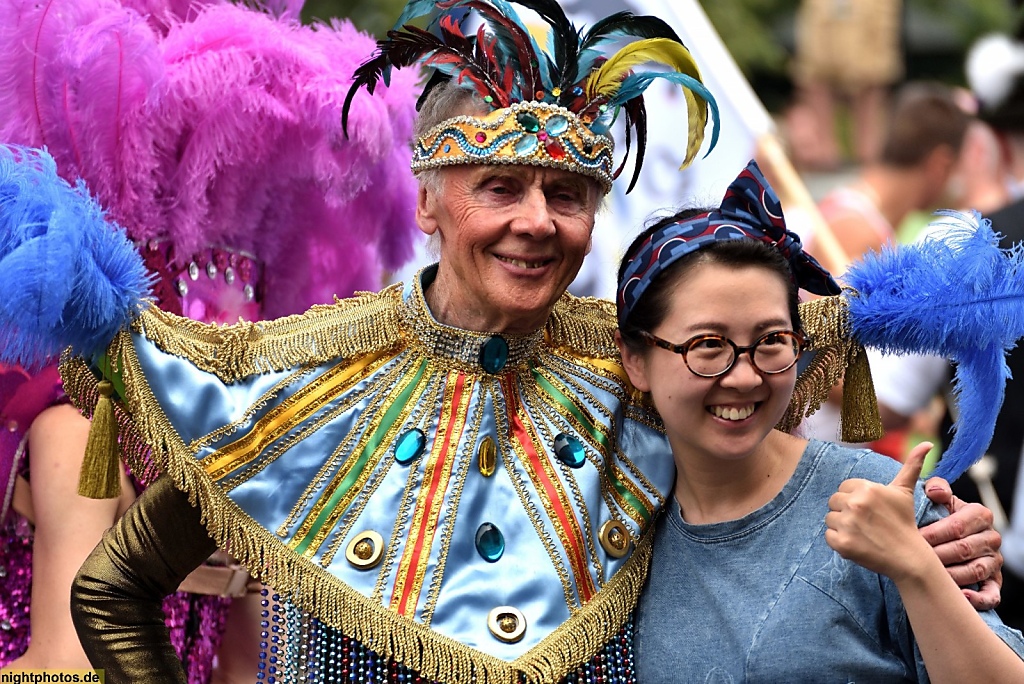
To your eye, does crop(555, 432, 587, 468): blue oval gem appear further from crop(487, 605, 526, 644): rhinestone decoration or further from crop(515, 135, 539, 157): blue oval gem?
crop(515, 135, 539, 157): blue oval gem

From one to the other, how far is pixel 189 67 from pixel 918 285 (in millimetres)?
1622

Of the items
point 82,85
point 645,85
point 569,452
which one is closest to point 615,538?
point 569,452

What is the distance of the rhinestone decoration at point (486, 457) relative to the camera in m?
2.70

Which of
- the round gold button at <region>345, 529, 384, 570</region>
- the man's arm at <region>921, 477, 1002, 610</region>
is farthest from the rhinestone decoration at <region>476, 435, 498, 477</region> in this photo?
the man's arm at <region>921, 477, 1002, 610</region>

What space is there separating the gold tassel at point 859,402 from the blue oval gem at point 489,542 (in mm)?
731

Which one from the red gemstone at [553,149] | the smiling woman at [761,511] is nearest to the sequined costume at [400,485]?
the smiling woman at [761,511]

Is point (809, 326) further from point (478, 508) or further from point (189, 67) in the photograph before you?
point (189, 67)

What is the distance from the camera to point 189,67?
3.05 meters

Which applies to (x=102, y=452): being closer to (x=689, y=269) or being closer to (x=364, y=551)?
(x=364, y=551)

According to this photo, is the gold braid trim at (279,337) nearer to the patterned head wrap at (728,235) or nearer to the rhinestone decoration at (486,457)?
the rhinestone decoration at (486,457)

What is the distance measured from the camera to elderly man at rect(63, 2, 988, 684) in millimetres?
2562

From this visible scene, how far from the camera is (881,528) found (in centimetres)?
229

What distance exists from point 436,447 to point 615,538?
39 centimetres

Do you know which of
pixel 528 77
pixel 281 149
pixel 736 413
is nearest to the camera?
pixel 736 413
